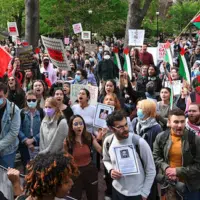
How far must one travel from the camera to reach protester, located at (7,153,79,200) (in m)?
2.45

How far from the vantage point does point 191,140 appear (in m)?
3.86

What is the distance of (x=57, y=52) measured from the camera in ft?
29.2

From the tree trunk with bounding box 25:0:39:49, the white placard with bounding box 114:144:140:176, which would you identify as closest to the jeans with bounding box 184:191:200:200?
the white placard with bounding box 114:144:140:176

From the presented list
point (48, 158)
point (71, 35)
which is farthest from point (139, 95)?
point (71, 35)

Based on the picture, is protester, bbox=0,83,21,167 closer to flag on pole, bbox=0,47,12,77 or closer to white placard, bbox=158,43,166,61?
flag on pole, bbox=0,47,12,77

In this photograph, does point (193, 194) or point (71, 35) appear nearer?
point (193, 194)

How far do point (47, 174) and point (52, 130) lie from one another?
258 cm

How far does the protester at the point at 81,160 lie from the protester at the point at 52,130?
242mm

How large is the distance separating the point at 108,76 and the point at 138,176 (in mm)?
7492

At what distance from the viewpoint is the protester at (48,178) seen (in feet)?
8.05

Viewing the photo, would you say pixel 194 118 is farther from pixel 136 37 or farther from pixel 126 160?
pixel 136 37

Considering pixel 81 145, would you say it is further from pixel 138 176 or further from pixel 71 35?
pixel 71 35

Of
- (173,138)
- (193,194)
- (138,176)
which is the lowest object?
(193,194)

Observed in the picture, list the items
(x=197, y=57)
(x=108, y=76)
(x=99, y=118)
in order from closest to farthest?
(x=99, y=118)
(x=108, y=76)
(x=197, y=57)
